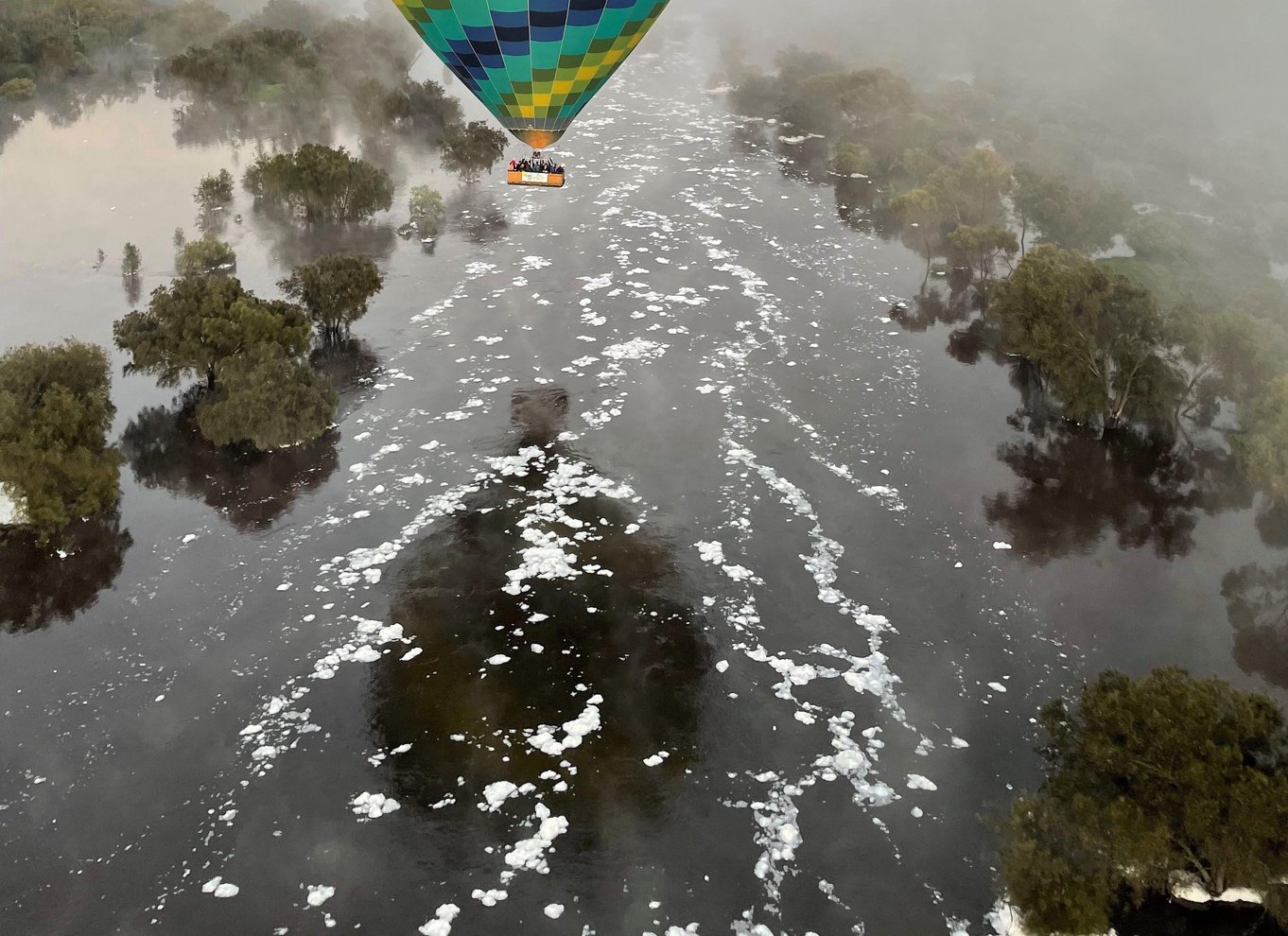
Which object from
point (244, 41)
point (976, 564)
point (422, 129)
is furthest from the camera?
point (244, 41)

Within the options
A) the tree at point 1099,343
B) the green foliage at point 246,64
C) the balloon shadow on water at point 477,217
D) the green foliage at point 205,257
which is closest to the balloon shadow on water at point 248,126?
the green foliage at point 246,64

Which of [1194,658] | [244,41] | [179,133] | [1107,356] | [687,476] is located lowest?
[1194,658]

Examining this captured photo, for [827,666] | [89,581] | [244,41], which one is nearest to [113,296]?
[89,581]

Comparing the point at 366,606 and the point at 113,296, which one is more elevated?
the point at 113,296

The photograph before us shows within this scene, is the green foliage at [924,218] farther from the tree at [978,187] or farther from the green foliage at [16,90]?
the green foliage at [16,90]

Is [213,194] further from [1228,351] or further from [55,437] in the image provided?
[1228,351]

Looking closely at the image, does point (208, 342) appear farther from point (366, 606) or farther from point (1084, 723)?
point (1084, 723)

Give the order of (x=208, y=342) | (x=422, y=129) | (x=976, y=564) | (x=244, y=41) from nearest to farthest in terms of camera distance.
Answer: (x=976, y=564)
(x=208, y=342)
(x=422, y=129)
(x=244, y=41)

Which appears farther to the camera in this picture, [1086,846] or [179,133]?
[179,133]

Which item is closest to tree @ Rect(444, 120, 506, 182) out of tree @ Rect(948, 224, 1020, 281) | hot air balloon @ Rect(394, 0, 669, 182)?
hot air balloon @ Rect(394, 0, 669, 182)
